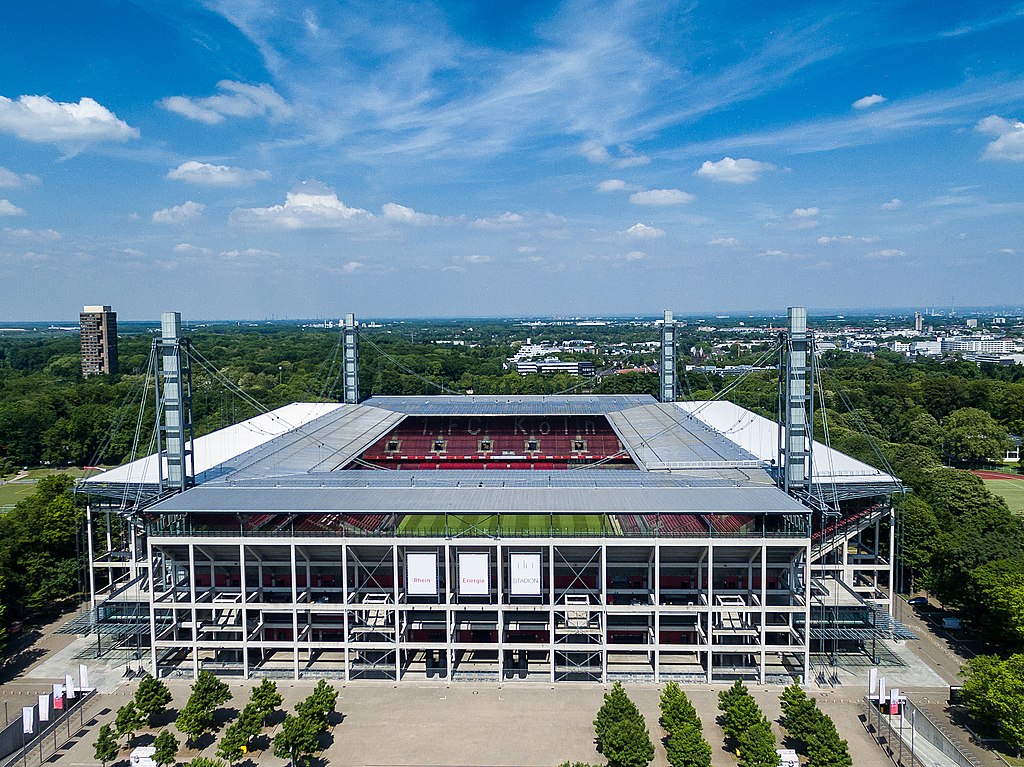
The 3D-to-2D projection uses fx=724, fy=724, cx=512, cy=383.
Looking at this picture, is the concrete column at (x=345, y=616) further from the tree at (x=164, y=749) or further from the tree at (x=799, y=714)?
the tree at (x=799, y=714)

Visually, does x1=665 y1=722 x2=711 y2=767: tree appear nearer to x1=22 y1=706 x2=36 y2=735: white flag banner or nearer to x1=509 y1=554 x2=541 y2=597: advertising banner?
x1=509 y1=554 x2=541 y2=597: advertising banner

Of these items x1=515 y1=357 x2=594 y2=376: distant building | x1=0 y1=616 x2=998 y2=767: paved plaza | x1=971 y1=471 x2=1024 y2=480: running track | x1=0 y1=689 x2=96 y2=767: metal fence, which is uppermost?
x1=515 y1=357 x2=594 y2=376: distant building

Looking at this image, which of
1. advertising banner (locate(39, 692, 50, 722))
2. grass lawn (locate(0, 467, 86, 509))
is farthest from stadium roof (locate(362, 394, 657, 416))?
advertising banner (locate(39, 692, 50, 722))

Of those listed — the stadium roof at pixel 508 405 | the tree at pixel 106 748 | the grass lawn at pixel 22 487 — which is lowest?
the grass lawn at pixel 22 487

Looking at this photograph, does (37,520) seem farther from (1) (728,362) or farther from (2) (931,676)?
(1) (728,362)

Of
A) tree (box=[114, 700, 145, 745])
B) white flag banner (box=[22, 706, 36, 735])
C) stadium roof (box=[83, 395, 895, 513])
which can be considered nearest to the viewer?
white flag banner (box=[22, 706, 36, 735])

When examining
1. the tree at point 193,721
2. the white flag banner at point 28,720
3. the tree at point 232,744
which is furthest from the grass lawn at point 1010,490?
the white flag banner at point 28,720

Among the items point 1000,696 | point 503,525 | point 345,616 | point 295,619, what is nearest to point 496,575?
point 503,525
